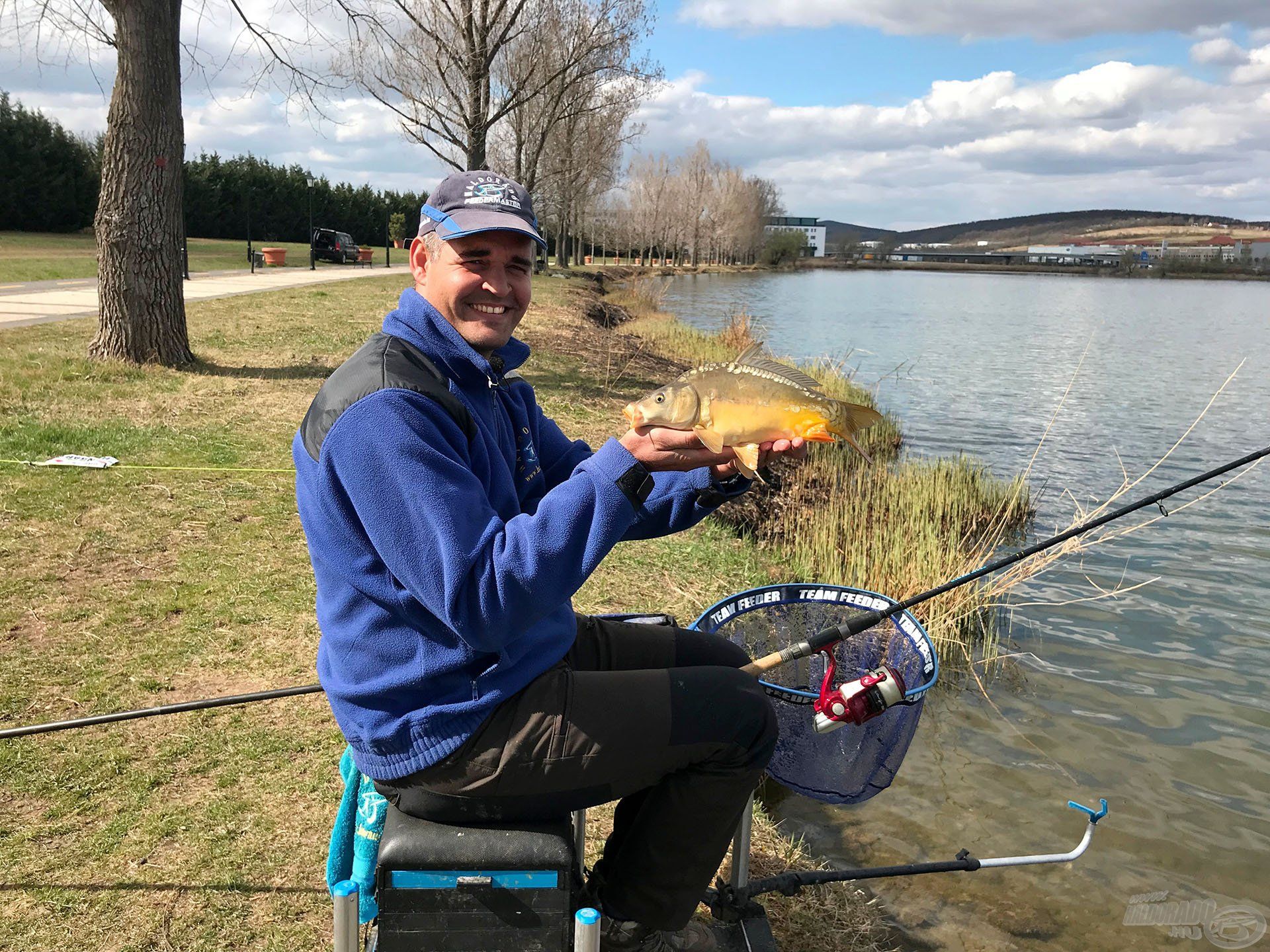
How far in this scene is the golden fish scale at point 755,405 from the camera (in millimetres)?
2170

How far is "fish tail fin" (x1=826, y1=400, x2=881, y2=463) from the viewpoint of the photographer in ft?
7.82

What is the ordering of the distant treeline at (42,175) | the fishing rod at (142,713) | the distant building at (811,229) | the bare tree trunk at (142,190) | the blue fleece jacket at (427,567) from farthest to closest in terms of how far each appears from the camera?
1. the distant building at (811,229)
2. the distant treeline at (42,175)
3. the bare tree trunk at (142,190)
4. the fishing rod at (142,713)
5. the blue fleece jacket at (427,567)

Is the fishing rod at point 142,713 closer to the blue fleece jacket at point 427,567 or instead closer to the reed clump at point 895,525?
the blue fleece jacket at point 427,567

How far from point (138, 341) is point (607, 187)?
133 ft

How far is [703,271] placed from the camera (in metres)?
76.0

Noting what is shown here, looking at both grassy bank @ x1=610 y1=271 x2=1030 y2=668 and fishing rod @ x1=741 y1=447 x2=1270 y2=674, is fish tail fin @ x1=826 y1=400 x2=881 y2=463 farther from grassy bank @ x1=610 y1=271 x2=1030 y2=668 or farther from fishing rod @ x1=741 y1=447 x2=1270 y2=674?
grassy bank @ x1=610 y1=271 x2=1030 y2=668

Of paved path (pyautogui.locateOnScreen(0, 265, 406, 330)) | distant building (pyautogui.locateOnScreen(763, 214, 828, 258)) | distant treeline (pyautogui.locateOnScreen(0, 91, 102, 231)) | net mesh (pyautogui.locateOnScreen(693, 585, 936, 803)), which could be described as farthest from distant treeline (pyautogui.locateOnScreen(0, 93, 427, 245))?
distant building (pyautogui.locateOnScreen(763, 214, 828, 258))

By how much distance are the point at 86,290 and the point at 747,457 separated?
1777 centimetres

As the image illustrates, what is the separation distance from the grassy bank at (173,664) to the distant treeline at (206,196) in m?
24.6

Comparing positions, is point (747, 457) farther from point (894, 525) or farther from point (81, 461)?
point (81, 461)

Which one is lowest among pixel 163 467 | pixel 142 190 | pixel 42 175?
pixel 163 467

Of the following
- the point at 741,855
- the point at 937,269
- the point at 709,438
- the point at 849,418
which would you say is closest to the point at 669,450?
the point at 709,438

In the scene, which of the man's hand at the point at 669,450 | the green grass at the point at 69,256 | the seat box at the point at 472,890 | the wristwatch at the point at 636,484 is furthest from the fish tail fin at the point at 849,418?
the green grass at the point at 69,256

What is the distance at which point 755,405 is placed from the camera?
7.32 ft
